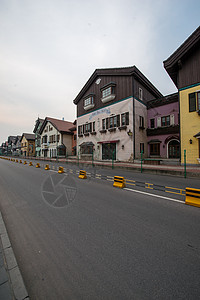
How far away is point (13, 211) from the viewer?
439cm

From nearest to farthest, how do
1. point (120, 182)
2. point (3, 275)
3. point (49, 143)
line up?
1. point (3, 275)
2. point (120, 182)
3. point (49, 143)

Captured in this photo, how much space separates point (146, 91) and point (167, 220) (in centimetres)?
2214

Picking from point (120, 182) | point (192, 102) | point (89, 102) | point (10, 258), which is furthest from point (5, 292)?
point (89, 102)

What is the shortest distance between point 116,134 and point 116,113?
3228 millimetres

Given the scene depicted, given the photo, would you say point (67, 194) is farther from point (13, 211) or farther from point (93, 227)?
point (93, 227)

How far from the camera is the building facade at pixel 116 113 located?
1792 cm

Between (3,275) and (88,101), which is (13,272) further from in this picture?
(88,101)

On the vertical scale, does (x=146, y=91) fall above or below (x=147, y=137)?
above

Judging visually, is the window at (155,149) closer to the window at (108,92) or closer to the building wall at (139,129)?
the building wall at (139,129)

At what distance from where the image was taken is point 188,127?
1312 cm

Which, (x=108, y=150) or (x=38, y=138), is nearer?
(x=108, y=150)

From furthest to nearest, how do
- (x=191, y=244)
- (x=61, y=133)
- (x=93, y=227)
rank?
(x=61, y=133)
(x=93, y=227)
(x=191, y=244)

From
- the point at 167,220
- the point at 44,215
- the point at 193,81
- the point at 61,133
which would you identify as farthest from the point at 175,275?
the point at 61,133

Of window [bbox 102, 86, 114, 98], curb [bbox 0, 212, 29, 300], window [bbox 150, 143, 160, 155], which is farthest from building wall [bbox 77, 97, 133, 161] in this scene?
curb [bbox 0, 212, 29, 300]
